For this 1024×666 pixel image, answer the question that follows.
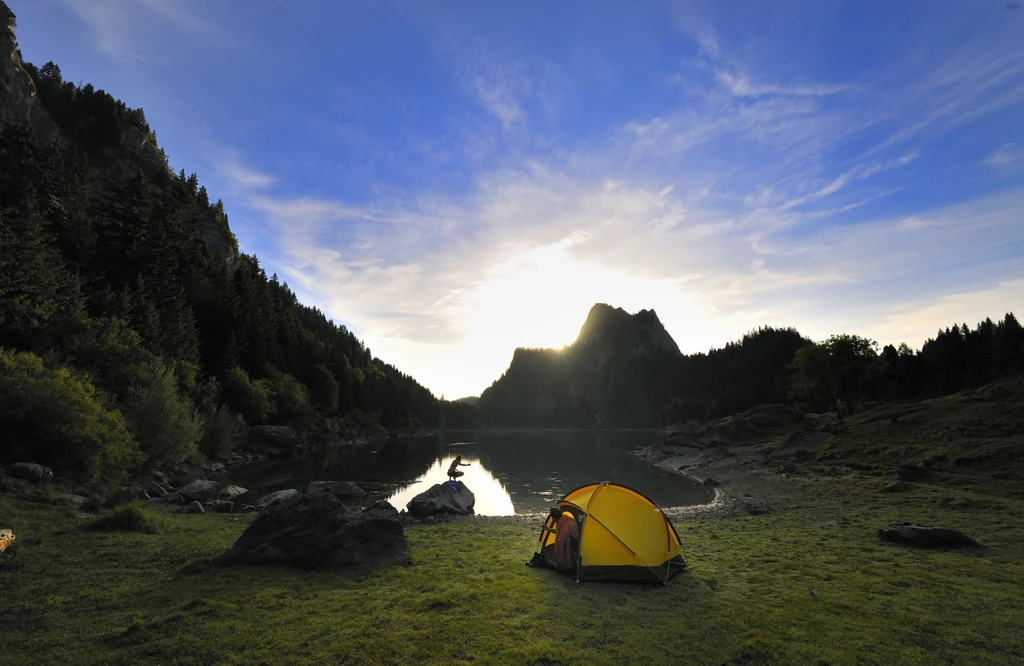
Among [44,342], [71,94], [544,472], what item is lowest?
[544,472]

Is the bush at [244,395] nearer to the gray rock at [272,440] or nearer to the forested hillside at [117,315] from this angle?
the forested hillside at [117,315]

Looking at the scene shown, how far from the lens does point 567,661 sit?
27.3 feet

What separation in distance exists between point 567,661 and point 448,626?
2641 mm

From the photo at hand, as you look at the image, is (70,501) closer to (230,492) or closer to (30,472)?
(30,472)

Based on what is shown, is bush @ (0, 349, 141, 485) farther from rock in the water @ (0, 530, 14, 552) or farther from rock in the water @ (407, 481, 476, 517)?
rock in the water @ (407, 481, 476, 517)

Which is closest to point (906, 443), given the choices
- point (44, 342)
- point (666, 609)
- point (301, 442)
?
point (666, 609)

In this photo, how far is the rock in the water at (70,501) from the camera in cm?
1998

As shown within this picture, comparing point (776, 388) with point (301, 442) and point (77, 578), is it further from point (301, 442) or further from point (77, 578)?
point (77, 578)

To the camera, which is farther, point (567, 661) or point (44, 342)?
point (44, 342)

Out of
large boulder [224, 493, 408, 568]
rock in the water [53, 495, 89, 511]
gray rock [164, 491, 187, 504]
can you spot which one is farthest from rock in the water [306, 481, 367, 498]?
large boulder [224, 493, 408, 568]

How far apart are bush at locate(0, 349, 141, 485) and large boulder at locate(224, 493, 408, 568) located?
17233mm

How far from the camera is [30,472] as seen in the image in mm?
21984

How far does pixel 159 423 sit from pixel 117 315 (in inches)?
942

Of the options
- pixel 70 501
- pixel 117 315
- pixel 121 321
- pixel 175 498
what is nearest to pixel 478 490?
pixel 175 498
